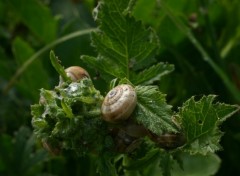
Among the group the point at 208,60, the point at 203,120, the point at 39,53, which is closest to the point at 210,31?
the point at 208,60

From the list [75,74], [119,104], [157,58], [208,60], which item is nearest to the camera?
[119,104]

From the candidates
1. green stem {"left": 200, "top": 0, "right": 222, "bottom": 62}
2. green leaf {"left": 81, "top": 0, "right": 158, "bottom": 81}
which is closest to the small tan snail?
green leaf {"left": 81, "top": 0, "right": 158, "bottom": 81}

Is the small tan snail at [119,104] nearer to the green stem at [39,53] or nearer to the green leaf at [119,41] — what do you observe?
the green leaf at [119,41]

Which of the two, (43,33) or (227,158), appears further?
(43,33)

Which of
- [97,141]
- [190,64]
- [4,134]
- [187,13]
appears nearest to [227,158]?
[190,64]

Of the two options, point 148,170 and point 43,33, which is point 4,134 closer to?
point 43,33

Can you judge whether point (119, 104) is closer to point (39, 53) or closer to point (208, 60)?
point (208, 60)

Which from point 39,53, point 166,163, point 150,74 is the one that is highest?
point 39,53
